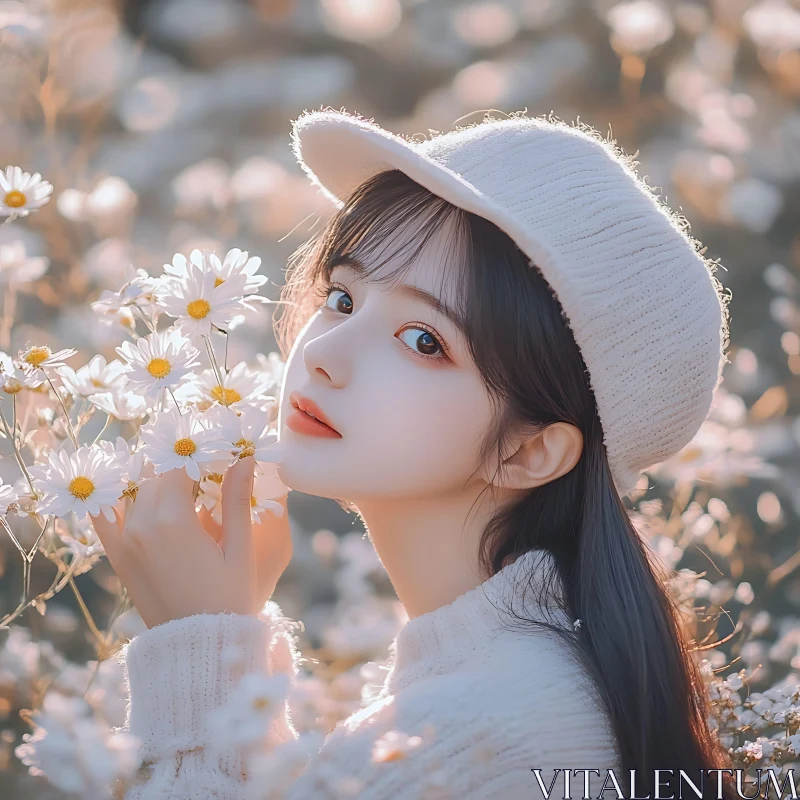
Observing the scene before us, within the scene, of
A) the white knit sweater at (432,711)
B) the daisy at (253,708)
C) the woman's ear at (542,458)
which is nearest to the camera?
the daisy at (253,708)

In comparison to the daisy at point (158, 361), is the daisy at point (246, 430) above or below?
below

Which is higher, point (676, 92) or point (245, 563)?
point (676, 92)

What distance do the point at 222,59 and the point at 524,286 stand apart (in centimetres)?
240

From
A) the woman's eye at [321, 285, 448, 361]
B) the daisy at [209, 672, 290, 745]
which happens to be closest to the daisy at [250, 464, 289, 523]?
the woman's eye at [321, 285, 448, 361]

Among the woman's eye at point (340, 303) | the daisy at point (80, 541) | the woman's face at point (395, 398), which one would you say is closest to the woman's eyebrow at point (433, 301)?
the woman's face at point (395, 398)

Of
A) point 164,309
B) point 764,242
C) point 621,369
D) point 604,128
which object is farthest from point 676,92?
point 164,309

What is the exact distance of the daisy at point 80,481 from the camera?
927 mm

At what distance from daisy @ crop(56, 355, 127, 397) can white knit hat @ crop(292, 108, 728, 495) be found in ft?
1.26

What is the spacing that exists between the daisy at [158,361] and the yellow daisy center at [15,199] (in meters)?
0.23

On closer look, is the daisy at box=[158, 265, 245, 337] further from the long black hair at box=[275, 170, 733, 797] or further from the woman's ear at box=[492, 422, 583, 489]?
the woman's ear at box=[492, 422, 583, 489]

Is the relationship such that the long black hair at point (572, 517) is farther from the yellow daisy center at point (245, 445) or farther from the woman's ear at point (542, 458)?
the yellow daisy center at point (245, 445)

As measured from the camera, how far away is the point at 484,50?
3199 millimetres

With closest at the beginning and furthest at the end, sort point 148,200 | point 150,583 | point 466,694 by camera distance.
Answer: point 466,694 → point 150,583 → point 148,200

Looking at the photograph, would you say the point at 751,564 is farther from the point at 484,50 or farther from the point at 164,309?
the point at 484,50
